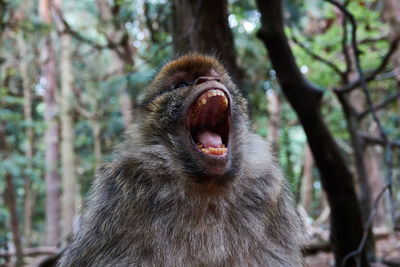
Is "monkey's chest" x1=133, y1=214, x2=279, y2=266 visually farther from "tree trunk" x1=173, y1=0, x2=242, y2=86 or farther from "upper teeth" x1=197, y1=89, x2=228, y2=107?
"tree trunk" x1=173, y1=0, x2=242, y2=86

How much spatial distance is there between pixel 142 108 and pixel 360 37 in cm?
529

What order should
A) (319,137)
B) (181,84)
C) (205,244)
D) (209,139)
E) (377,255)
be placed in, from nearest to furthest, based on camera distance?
(205,244) → (209,139) → (181,84) → (319,137) → (377,255)

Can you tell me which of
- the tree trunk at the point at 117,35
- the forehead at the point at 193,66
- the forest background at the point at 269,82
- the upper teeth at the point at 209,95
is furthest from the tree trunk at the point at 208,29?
the tree trunk at the point at 117,35

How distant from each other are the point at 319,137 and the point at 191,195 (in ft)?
6.58

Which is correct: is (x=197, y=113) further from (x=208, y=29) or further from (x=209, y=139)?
(x=208, y=29)

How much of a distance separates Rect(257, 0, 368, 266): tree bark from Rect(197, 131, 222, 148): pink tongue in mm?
1524

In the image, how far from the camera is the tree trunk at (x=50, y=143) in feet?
37.3

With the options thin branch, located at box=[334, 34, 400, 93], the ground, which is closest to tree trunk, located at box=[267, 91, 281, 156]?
the ground

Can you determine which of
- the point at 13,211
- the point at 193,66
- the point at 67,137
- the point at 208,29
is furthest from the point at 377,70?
the point at 67,137

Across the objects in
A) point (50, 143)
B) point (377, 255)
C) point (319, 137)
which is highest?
point (50, 143)

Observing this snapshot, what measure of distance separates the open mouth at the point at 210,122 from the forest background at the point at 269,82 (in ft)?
1.75

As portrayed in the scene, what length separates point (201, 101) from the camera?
6.95 feet

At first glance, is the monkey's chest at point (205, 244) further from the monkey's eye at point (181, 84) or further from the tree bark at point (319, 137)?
the tree bark at point (319, 137)

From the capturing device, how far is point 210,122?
226cm
